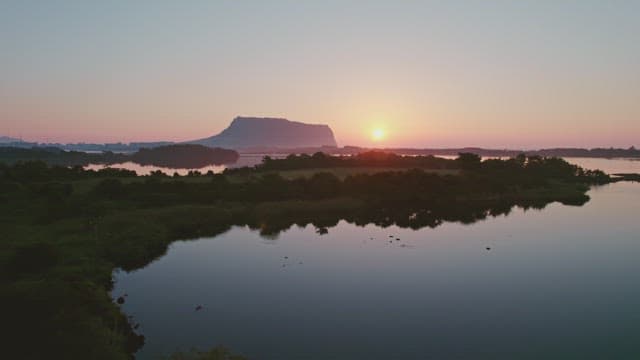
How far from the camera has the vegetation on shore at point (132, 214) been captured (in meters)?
28.0

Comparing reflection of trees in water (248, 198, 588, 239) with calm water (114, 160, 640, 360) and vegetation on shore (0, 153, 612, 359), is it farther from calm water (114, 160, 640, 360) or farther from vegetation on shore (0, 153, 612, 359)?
calm water (114, 160, 640, 360)

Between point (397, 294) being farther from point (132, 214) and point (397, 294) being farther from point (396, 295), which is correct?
point (132, 214)

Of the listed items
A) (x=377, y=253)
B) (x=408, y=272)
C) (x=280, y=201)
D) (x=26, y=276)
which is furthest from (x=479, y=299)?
(x=280, y=201)

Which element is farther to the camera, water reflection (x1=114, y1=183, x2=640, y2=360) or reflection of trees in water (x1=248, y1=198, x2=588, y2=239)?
reflection of trees in water (x1=248, y1=198, x2=588, y2=239)

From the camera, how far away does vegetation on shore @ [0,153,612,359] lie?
28.0m

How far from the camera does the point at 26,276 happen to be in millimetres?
40312

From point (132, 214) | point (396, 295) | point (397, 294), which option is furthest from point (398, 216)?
point (396, 295)

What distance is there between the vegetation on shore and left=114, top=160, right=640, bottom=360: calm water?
4.73 meters

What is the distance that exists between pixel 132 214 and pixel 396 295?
49.8 m

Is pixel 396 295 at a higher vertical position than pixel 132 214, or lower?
lower

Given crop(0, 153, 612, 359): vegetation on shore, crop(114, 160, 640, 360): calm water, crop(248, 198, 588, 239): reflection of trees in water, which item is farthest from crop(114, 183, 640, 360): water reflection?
crop(248, 198, 588, 239): reflection of trees in water

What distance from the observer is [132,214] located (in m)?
76.8

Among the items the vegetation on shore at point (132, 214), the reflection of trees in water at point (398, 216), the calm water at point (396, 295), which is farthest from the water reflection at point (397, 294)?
the reflection of trees in water at point (398, 216)

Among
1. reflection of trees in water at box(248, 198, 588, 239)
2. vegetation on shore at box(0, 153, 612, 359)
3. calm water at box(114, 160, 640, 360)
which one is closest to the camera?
vegetation on shore at box(0, 153, 612, 359)
